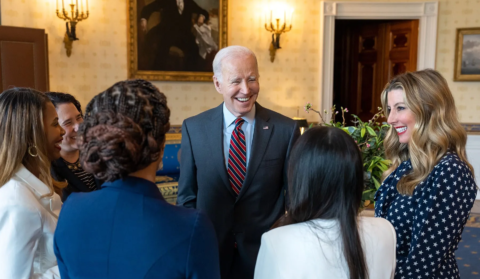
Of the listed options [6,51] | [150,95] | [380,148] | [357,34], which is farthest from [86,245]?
[357,34]

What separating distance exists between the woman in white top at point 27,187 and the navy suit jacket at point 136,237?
0.45 meters

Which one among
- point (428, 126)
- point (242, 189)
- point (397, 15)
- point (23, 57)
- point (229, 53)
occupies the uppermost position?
point (397, 15)

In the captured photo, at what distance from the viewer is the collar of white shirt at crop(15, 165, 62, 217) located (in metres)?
1.70

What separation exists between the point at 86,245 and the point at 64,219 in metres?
0.12

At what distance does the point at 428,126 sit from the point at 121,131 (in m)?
1.47

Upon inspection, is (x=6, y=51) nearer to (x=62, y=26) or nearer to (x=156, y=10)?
(x=62, y=26)

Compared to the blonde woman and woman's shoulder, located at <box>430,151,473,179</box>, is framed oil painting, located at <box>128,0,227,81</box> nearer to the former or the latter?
the blonde woman

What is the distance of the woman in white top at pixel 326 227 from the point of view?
1.33m

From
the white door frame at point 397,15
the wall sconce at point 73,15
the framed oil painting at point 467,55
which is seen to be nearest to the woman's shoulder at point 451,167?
the wall sconce at point 73,15

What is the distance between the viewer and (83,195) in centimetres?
125

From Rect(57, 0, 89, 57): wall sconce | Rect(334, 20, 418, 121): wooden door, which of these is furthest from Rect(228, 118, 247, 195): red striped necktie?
Rect(334, 20, 418, 121): wooden door

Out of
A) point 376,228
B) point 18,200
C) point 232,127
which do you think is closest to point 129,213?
point 18,200

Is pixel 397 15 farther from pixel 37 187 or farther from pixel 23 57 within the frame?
pixel 37 187

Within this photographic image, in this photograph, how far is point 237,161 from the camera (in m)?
2.22
